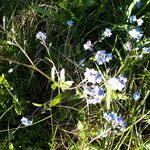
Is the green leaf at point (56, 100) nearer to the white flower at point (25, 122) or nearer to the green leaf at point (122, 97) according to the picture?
the white flower at point (25, 122)

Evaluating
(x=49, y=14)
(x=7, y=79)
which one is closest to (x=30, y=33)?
(x=49, y=14)

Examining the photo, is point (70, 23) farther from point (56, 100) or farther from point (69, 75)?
point (56, 100)

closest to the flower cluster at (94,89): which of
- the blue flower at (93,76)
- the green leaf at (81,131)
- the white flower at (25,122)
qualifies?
the blue flower at (93,76)

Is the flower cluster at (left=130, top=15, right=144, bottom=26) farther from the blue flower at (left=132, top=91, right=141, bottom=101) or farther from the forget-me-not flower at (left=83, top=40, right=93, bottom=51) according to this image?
the blue flower at (left=132, top=91, right=141, bottom=101)

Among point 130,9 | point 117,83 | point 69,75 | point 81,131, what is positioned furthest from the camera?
point 130,9

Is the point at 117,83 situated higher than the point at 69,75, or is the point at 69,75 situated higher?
the point at 117,83

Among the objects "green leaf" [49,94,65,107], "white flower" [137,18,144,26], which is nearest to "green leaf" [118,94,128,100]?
"green leaf" [49,94,65,107]

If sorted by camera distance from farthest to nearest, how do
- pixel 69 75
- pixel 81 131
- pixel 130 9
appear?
pixel 130 9 < pixel 69 75 < pixel 81 131

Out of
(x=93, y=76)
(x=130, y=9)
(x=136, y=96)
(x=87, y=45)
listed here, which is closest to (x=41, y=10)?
(x=87, y=45)

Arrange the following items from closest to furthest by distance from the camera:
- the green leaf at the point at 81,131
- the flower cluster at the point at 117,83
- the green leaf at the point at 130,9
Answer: the flower cluster at the point at 117,83 → the green leaf at the point at 81,131 → the green leaf at the point at 130,9
